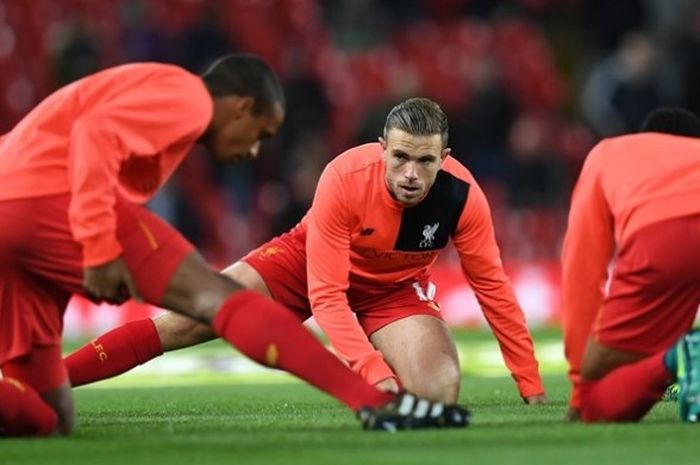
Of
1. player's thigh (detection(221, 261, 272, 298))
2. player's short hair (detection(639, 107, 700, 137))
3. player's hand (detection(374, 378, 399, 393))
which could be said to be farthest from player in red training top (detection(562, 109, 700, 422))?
player's thigh (detection(221, 261, 272, 298))

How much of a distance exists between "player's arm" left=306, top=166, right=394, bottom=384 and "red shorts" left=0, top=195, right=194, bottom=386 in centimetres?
119

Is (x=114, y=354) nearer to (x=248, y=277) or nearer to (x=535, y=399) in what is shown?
(x=248, y=277)

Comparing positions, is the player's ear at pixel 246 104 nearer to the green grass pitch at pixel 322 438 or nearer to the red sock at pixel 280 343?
the red sock at pixel 280 343

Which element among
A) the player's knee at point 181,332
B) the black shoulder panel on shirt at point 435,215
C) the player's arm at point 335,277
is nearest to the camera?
the player's arm at point 335,277

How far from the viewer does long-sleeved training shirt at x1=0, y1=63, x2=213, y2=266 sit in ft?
19.5

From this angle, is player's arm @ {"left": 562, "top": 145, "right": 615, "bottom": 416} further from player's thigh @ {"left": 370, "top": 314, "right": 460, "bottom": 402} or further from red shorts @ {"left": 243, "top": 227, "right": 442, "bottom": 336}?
red shorts @ {"left": 243, "top": 227, "right": 442, "bottom": 336}

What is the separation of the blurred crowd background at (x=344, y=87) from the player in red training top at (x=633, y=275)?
9610 millimetres

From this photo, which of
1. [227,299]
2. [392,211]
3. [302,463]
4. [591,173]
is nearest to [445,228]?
[392,211]

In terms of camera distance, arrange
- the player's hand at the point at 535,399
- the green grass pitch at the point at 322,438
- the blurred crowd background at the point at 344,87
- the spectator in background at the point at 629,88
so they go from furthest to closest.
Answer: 1. the spectator in background at the point at 629,88
2. the blurred crowd background at the point at 344,87
3. the player's hand at the point at 535,399
4. the green grass pitch at the point at 322,438

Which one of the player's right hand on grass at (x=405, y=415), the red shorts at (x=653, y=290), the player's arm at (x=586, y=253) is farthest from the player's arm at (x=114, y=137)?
the red shorts at (x=653, y=290)

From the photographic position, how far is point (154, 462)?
548 centimetres

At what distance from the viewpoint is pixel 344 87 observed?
57.7 feet

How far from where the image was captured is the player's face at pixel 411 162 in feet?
24.3

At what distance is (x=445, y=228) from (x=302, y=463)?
2.68 meters
